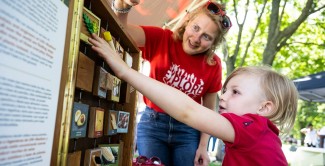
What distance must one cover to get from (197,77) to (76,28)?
4.56 ft

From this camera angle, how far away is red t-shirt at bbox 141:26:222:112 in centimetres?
233

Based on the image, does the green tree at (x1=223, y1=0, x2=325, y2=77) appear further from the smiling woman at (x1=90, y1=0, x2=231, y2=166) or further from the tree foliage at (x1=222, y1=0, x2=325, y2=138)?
the smiling woman at (x1=90, y1=0, x2=231, y2=166)

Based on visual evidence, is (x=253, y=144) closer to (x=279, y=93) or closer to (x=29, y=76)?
(x=279, y=93)

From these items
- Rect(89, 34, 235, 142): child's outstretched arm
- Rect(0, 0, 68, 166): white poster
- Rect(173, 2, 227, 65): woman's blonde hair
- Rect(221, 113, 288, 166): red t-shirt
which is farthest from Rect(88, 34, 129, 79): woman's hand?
Rect(173, 2, 227, 65): woman's blonde hair

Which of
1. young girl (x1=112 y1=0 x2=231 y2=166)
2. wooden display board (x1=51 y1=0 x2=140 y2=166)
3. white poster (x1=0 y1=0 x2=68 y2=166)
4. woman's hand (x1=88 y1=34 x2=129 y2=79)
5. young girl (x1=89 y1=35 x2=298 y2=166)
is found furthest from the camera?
young girl (x1=112 y1=0 x2=231 y2=166)

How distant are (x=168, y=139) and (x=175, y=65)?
53 centimetres

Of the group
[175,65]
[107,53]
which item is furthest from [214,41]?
[107,53]

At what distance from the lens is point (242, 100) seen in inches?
69.2

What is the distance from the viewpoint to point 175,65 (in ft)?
7.69

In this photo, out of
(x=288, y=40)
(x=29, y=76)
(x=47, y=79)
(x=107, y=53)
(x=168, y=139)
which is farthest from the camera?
(x=288, y=40)

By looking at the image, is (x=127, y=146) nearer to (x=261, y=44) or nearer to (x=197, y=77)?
(x=197, y=77)

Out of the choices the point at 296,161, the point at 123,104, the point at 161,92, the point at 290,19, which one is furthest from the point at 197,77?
the point at 290,19

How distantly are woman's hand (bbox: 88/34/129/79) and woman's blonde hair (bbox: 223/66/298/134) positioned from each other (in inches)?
30.7

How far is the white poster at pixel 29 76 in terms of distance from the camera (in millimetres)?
691
